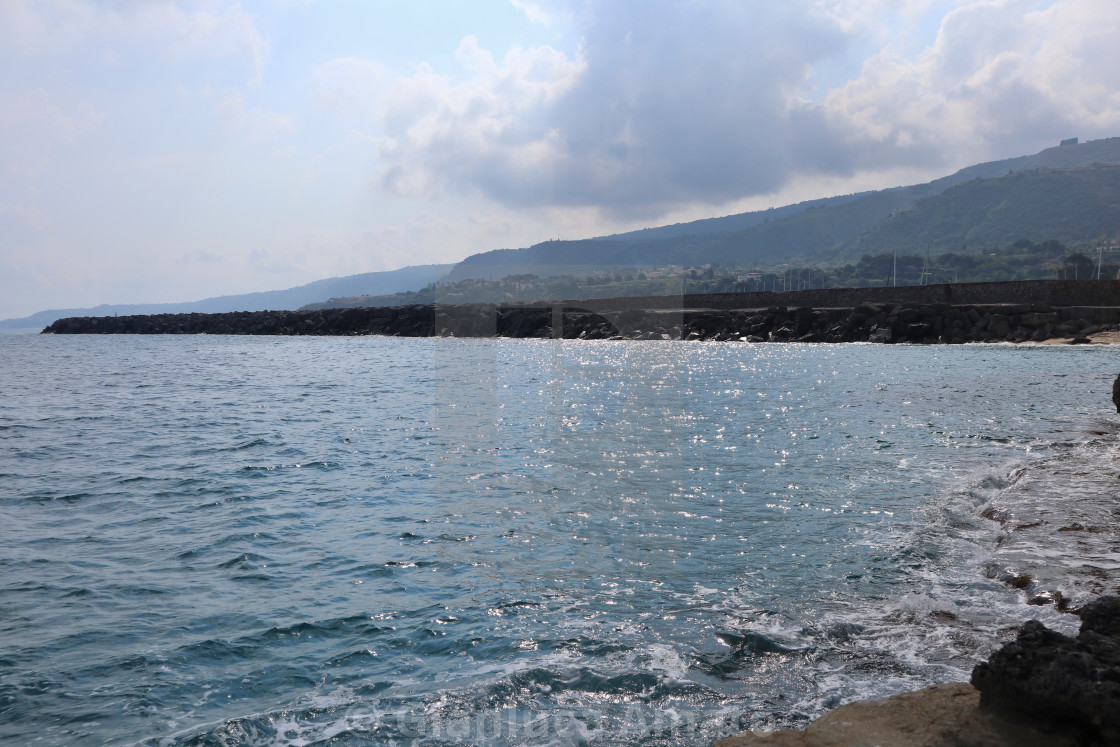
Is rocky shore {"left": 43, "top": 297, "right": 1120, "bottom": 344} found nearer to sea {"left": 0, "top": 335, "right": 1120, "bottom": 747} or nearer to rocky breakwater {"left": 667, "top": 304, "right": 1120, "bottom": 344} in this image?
rocky breakwater {"left": 667, "top": 304, "right": 1120, "bottom": 344}

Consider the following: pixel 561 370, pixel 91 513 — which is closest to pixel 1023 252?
pixel 561 370

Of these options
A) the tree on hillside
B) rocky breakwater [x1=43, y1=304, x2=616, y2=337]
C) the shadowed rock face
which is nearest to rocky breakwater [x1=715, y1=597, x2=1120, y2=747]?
the shadowed rock face

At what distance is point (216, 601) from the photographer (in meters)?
7.32

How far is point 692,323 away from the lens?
2724 inches

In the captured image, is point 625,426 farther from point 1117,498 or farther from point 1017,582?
point 1017,582

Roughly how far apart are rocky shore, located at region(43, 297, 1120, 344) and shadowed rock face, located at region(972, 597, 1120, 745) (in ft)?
160

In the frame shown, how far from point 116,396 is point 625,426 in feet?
75.1

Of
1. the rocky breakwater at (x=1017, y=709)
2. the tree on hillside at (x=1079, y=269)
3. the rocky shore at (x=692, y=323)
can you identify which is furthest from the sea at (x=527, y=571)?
the tree on hillside at (x=1079, y=269)

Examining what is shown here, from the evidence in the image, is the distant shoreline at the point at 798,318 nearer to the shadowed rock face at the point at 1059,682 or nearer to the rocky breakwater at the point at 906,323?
the rocky breakwater at the point at 906,323

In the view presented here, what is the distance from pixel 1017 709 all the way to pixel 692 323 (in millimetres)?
66792

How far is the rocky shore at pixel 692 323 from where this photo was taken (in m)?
47.6

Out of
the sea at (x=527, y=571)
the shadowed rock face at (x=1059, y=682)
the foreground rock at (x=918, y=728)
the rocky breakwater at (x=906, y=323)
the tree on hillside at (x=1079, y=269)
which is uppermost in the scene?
the tree on hillside at (x=1079, y=269)

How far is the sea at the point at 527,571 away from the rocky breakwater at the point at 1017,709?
30.1 inches

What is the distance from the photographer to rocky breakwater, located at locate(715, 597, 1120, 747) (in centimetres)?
337
